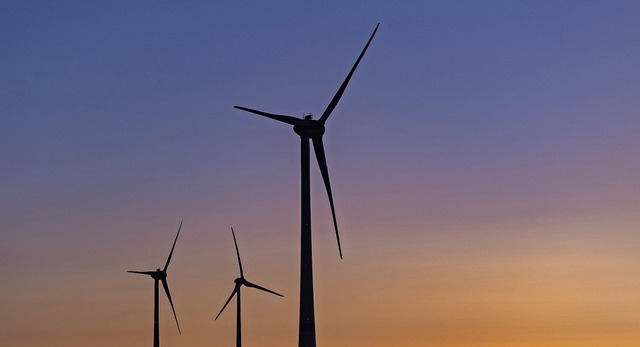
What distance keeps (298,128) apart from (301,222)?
39.8ft

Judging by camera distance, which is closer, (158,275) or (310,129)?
(310,129)

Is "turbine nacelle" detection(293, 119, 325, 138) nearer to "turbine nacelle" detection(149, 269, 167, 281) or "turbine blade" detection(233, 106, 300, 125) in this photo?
"turbine blade" detection(233, 106, 300, 125)

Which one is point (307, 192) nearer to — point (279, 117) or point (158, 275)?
point (279, 117)

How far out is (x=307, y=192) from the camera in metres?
124

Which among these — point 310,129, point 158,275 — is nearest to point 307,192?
point 310,129

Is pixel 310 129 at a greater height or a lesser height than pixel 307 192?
greater

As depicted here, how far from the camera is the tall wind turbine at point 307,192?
4734 inches

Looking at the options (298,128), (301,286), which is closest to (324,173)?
(298,128)

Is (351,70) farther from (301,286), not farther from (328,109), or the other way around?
(301,286)

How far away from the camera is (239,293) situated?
179 m

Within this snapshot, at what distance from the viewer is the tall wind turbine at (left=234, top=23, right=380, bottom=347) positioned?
Answer: 4734 inches

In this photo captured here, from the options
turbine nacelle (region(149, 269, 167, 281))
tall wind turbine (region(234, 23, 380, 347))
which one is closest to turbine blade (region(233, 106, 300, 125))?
tall wind turbine (region(234, 23, 380, 347))

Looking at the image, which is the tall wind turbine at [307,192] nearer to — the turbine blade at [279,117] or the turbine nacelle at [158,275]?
the turbine blade at [279,117]

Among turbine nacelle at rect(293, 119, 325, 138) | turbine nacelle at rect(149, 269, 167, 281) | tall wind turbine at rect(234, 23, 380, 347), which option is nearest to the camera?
tall wind turbine at rect(234, 23, 380, 347)
